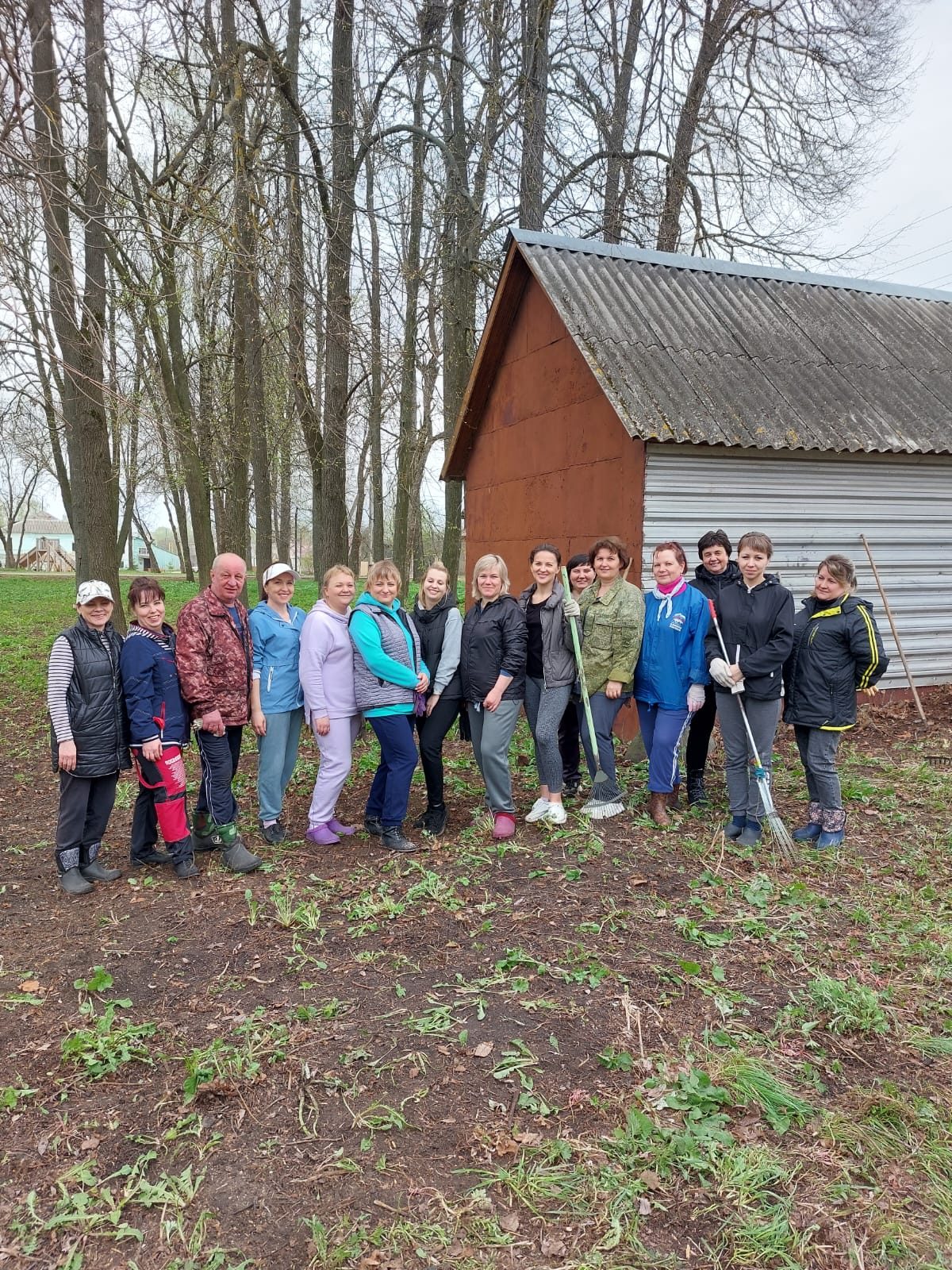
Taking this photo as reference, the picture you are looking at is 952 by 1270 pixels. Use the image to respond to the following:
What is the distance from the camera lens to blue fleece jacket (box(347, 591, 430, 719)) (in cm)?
534

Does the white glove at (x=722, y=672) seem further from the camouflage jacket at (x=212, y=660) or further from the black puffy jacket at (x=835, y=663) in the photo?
the camouflage jacket at (x=212, y=660)

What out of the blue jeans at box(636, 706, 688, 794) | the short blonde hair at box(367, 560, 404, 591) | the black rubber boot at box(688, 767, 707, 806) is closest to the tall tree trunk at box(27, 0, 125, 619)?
the short blonde hair at box(367, 560, 404, 591)

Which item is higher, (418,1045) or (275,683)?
(275,683)

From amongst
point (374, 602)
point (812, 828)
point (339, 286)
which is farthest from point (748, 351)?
point (374, 602)

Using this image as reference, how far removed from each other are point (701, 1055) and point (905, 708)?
7.38m

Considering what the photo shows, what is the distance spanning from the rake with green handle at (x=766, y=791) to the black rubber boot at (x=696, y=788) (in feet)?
2.23

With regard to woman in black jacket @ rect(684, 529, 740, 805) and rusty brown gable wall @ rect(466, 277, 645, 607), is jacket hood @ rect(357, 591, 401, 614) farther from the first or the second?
rusty brown gable wall @ rect(466, 277, 645, 607)

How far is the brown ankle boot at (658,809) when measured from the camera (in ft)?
18.8

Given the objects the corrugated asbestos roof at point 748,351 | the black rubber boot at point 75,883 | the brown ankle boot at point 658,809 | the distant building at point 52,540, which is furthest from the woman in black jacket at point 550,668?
the distant building at point 52,540

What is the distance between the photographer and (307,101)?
966 centimetres

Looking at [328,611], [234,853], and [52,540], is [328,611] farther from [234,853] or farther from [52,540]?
[52,540]

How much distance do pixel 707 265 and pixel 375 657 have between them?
7.80 meters

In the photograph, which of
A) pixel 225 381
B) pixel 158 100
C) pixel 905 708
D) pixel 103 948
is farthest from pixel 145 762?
pixel 225 381

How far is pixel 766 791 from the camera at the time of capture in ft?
17.7
